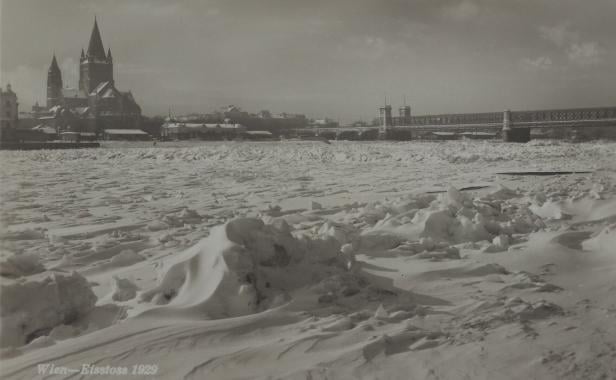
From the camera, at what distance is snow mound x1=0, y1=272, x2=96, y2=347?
8.43ft

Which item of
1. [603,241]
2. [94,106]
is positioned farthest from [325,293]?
[94,106]

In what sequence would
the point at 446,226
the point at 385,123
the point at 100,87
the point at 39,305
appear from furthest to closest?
the point at 100,87, the point at 385,123, the point at 446,226, the point at 39,305

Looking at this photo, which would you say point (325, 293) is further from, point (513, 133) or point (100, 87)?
point (100, 87)

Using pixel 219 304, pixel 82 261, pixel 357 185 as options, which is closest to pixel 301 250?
pixel 219 304

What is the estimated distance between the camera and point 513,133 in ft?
108

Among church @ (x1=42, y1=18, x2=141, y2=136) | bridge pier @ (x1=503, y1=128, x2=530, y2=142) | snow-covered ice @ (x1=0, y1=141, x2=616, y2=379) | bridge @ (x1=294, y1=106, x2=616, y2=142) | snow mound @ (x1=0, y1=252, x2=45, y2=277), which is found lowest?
snow-covered ice @ (x1=0, y1=141, x2=616, y2=379)

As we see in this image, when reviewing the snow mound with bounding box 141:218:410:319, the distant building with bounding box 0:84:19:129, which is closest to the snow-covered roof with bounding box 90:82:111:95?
the distant building with bounding box 0:84:19:129

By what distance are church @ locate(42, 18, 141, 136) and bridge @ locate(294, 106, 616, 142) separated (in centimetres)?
2666

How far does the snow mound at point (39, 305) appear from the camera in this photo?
2.57m

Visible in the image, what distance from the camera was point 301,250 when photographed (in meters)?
3.45

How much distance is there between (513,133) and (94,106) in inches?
2568

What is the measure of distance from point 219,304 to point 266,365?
64 cm

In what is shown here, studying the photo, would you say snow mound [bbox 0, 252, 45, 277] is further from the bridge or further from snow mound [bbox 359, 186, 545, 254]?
the bridge

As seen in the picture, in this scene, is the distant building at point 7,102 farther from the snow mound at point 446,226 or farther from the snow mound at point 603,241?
the snow mound at point 603,241
